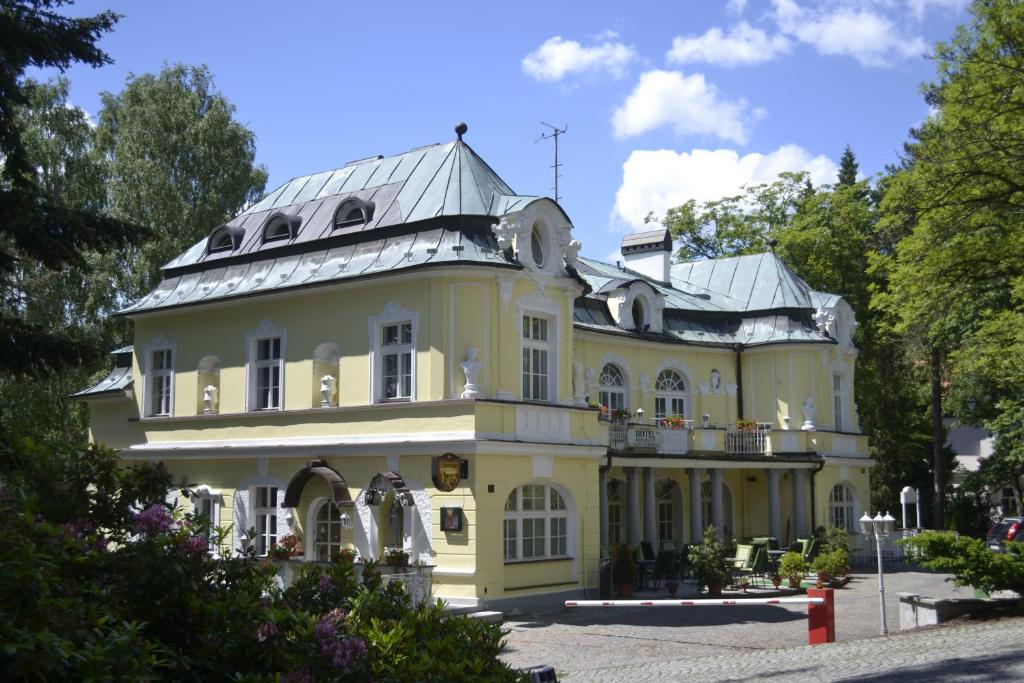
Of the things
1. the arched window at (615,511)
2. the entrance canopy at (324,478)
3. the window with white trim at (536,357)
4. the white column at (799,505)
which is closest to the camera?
the entrance canopy at (324,478)

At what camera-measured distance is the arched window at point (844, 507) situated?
3100cm

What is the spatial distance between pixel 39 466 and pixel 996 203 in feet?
58.3

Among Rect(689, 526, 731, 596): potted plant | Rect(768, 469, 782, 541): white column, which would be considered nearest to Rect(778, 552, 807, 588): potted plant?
Rect(689, 526, 731, 596): potted plant

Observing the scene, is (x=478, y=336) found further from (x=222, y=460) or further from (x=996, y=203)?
(x=996, y=203)

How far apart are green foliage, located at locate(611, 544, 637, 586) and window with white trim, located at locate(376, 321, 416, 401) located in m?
5.54

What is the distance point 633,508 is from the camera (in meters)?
25.8

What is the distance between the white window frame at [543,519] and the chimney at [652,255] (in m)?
12.8

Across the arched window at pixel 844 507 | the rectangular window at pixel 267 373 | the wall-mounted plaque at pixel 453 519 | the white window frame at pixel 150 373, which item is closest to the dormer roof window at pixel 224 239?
the white window frame at pixel 150 373

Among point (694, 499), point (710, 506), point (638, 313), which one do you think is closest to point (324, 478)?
point (694, 499)

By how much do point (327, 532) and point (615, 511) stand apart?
330 inches

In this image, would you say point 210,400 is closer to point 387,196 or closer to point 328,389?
point 328,389

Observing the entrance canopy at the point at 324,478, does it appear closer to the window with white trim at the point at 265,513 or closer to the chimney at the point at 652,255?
the window with white trim at the point at 265,513

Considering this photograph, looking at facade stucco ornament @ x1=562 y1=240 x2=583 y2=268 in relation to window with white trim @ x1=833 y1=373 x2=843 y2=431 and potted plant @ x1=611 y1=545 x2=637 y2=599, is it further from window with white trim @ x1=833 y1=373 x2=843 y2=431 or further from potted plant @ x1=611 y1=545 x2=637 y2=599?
window with white trim @ x1=833 y1=373 x2=843 y2=431

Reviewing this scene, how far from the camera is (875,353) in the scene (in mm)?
40188
